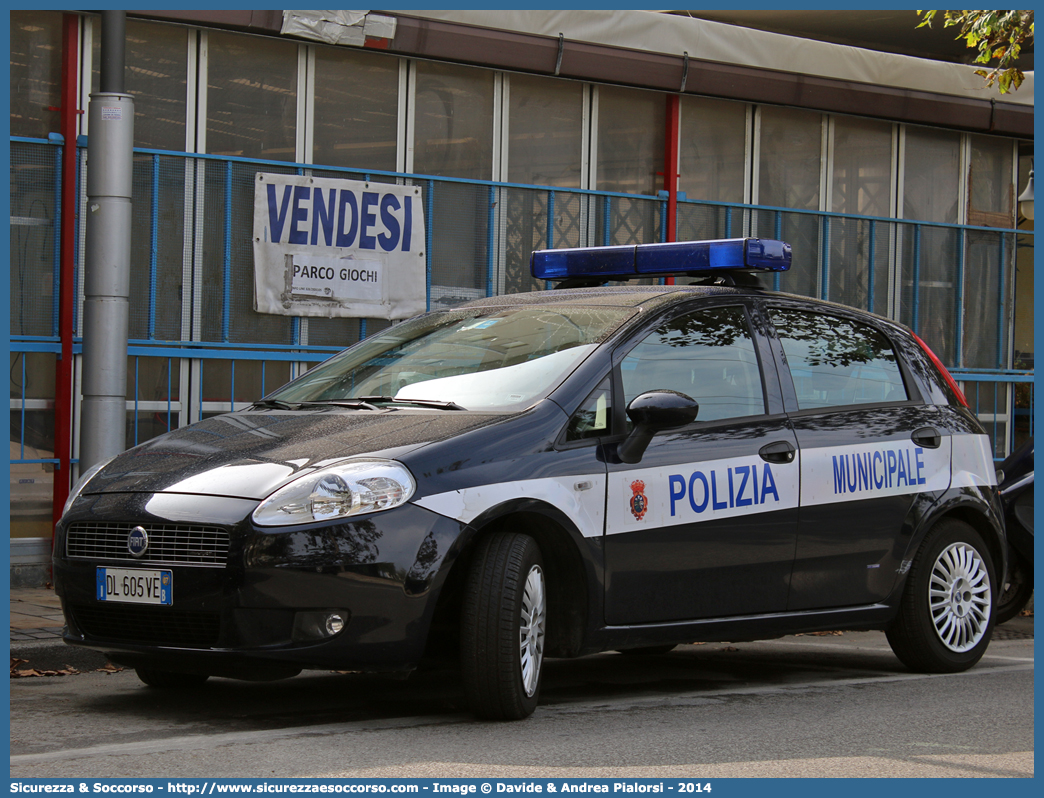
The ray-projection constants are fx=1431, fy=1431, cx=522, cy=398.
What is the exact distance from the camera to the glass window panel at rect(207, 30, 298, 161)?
10750mm

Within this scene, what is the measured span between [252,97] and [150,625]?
6.63m

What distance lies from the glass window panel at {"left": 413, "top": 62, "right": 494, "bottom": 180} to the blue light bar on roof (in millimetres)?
4454

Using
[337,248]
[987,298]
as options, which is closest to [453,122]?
[337,248]

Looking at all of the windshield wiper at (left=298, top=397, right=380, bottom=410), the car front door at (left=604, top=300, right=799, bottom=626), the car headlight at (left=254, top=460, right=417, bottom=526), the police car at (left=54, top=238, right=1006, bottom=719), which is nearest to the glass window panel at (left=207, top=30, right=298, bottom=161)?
the police car at (left=54, top=238, right=1006, bottom=719)

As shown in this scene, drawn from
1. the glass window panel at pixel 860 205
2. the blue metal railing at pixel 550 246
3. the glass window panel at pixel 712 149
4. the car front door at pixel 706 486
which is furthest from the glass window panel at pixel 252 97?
the glass window panel at pixel 860 205

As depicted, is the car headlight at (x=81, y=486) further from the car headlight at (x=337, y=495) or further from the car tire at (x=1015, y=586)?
the car tire at (x=1015, y=586)

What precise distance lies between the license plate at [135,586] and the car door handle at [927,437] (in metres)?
3.61

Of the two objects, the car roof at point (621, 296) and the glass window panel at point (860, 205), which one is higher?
the glass window panel at point (860, 205)

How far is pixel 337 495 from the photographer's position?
493 cm

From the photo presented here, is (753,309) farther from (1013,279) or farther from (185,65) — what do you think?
(1013,279)

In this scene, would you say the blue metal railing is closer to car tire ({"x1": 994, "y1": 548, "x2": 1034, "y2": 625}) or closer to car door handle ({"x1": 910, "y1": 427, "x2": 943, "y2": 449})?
car tire ({"x1": 994, "y1": 548, "x2": 1034, "y2": 625})

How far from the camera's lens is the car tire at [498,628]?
5.03m

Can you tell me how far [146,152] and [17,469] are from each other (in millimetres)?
2441

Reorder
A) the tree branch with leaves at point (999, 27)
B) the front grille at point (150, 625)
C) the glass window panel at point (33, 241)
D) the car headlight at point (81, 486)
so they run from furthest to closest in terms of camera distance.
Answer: the tree branch with leaves at point (999, 27) → the glass window panel at point (33, 241) → the car headlight at point (81, 486) → the front grille at point (150, 625)
